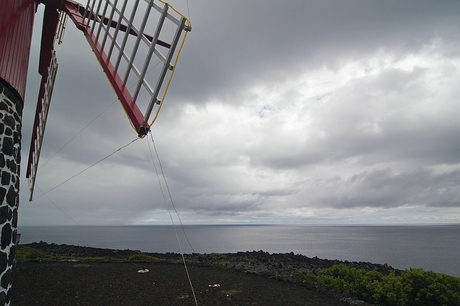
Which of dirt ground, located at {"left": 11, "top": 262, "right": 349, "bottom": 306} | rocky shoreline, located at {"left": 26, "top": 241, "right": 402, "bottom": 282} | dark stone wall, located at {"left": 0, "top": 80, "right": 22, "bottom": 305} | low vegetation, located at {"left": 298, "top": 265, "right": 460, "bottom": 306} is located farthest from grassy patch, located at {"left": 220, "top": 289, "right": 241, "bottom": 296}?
dark stone wall, located at {"left": 0, "top": 80, "right": 22, "bottom": 305}

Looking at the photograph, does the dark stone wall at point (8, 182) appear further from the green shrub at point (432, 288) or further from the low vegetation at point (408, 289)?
the green shrub at point (432, 288)

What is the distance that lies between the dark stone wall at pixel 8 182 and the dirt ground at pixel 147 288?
3.74 m

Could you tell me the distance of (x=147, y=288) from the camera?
1005cm

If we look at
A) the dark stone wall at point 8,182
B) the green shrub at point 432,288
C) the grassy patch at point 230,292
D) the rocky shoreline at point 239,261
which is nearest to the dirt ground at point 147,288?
the grassy patch at point 230,292

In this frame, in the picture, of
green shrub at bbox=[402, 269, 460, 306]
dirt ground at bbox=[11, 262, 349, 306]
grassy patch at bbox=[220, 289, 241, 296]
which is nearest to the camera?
dirt ground at bbox=[11, 262, 349, 306]

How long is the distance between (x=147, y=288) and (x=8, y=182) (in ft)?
20.8

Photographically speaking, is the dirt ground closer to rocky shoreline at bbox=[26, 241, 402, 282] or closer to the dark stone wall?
rocky shoreline at bbox=[26, 241, 402, 282]

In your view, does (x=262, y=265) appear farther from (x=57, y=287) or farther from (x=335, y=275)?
(x=57, y=287)

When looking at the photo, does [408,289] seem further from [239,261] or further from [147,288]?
[239,261]

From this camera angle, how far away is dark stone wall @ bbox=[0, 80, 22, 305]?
505cm

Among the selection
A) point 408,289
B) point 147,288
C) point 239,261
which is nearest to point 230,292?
point 147,288

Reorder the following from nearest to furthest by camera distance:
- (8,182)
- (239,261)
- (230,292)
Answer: (8,182) < (230,292) < (239,261)

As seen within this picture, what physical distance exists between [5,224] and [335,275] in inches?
493

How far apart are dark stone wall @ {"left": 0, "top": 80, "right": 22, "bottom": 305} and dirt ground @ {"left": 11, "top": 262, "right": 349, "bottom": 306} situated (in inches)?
147
